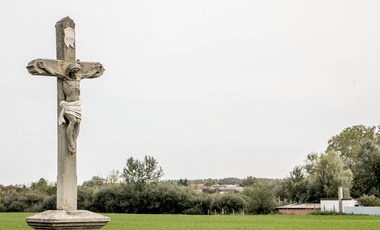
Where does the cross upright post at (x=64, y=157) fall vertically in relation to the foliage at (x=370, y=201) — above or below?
above

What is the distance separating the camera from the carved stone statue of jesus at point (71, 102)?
20.0 ft

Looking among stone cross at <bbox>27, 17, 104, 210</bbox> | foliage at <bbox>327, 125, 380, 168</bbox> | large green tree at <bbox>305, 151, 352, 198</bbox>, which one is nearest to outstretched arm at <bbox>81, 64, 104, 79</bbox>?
stone cross at <bbox>27, 17, 104, 210</bbox>

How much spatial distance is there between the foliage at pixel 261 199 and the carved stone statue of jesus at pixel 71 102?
48.9m

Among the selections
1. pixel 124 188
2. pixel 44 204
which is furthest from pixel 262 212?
pixel 44 204

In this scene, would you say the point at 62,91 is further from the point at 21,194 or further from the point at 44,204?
the point at 21,194

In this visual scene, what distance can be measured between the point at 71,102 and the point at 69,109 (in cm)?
12

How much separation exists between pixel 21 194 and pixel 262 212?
116 ft

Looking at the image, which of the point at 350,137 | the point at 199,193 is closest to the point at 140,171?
the point at 199,193

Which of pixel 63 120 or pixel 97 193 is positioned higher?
pixel 63 120

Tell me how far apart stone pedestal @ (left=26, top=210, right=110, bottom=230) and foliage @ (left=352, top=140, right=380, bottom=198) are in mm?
56818

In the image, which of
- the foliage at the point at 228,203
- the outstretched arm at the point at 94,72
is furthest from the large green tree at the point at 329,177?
the outstretched arm at the point at 94,72

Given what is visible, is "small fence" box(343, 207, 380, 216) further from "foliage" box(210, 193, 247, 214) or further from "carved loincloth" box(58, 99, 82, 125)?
"carved loincloth" box(58, 99, 82, 125)

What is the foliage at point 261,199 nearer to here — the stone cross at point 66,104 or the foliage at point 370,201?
the foliage at point 370,201

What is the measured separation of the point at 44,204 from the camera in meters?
61.0
